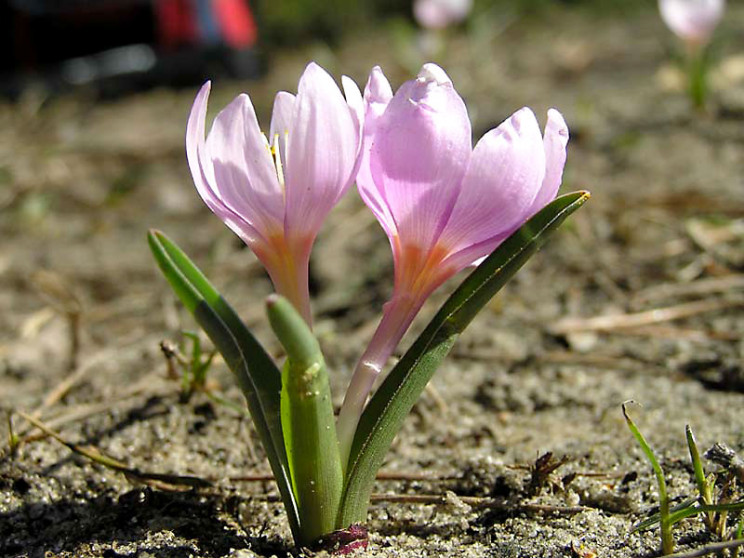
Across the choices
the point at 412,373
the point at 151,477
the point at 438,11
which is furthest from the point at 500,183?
the point at 438,11

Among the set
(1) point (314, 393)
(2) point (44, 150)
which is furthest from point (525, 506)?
(2) point (44, 150)

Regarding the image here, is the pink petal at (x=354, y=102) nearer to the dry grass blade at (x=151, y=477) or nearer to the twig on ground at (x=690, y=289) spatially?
the dry grass blade at (x=151, y=477)

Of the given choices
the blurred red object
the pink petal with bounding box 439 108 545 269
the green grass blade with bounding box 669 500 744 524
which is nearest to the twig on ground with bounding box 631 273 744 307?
the green grass blade with bounding box 669 500 744 524

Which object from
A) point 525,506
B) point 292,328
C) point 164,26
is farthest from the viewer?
point 164,26

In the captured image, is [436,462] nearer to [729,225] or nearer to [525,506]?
[525,506]

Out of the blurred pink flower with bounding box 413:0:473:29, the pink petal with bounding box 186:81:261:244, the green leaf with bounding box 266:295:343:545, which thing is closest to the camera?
the green leaf with bounding box 266:295:343:545

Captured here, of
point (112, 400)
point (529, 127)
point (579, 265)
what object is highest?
point (579, 265)

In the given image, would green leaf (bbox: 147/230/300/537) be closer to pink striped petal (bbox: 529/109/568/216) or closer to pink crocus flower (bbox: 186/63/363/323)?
pink crocus flower (bbox: 186/63/363/323)
